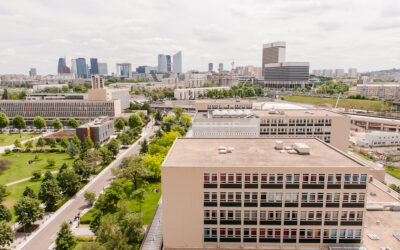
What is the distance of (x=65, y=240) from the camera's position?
3167 centimetres

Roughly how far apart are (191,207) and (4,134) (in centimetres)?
10443

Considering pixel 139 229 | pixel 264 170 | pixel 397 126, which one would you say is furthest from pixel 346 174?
pixel 397 126

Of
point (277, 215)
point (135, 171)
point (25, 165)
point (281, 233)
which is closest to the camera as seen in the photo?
point (277, 215)

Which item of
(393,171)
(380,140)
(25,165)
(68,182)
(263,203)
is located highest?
(263,203)

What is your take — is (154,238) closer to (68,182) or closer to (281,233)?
(281,233)

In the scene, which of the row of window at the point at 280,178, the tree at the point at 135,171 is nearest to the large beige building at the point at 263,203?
the row of window at the point at 280,178

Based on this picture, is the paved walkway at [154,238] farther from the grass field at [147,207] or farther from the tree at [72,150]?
the tree at [72,150]

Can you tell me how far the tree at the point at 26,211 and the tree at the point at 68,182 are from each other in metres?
9.58

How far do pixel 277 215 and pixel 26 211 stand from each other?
1394 inches

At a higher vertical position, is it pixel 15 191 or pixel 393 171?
pixel 393 171

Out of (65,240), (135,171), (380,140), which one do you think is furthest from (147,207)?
(380,140)

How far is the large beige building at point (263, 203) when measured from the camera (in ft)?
88.5

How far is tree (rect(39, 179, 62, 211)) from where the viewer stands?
1690 inches

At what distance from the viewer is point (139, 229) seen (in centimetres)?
3222
